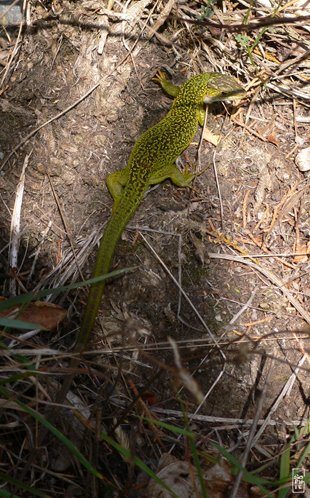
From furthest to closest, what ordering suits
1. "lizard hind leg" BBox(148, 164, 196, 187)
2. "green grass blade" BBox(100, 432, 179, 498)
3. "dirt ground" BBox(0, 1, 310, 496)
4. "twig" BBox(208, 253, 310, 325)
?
1. "lizard hind leg" BBox(148, 164, 196, 187)
2. "twig" BBox(208, 253, 310, 325)
3. "dirt ground" BBox(0, 1, 310, 496)
4. "green grass blade" BBox(100, 432, 179, 498)

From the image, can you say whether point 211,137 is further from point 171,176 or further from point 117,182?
point 117,182

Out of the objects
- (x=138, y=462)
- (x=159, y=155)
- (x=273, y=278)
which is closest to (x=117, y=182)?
(x=159, y=155)

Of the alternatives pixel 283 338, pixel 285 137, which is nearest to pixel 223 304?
pixel 283 338

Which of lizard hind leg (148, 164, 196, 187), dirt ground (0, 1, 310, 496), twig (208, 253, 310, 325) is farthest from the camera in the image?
lizard hind leg (148, 164, 196, 187)

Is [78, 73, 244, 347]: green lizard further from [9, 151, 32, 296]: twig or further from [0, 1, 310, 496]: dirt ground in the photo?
[9, 151, 32, 296]: twig

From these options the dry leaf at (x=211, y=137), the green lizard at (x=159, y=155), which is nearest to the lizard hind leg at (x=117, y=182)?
the green lizard at (x=159, y=155)

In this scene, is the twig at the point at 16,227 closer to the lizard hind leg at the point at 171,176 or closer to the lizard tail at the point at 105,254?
the lizard tail at the point at 105,254

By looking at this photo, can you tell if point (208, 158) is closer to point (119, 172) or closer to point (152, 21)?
point (119, 172)

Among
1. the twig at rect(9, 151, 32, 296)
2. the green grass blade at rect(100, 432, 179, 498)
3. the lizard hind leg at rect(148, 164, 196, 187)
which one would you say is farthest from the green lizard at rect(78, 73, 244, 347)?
the green grass blade at rect(100, 432, 179, 498)
